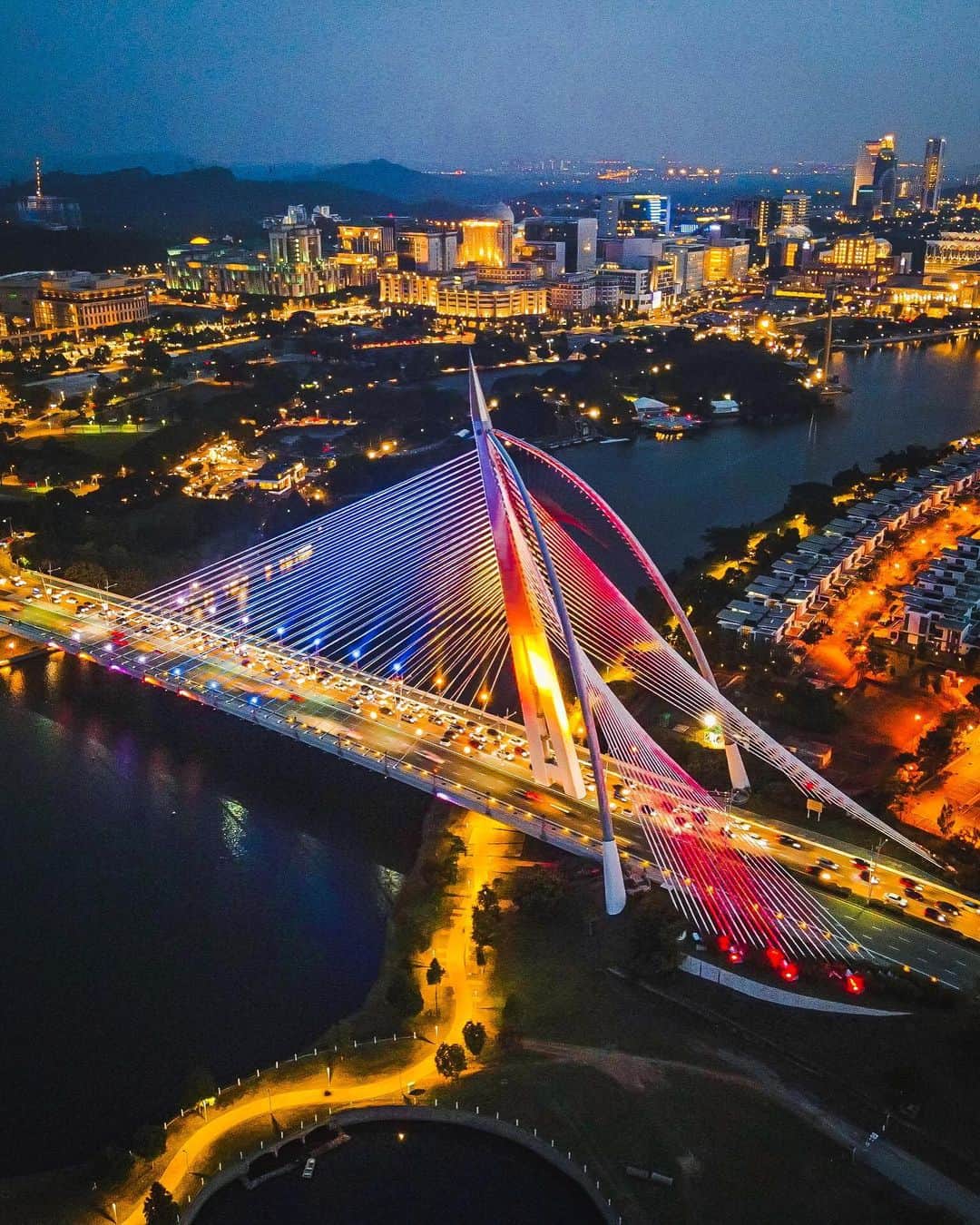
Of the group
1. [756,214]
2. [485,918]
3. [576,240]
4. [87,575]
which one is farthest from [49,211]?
[485,918]

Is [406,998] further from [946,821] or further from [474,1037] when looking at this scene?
[946,821]

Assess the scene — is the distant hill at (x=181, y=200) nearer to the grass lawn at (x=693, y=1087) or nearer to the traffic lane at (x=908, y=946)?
the traffic lane at (x=908, y=946)

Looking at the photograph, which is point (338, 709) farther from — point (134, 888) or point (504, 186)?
point (504, 186)

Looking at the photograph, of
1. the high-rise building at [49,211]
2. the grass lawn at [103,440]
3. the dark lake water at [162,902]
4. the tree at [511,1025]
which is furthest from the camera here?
the high-rise building at [49,211]

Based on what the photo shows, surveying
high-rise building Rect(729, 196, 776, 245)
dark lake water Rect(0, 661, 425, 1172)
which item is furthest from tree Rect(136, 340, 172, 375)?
high-rise building Rect(729, 196, 776, 245)

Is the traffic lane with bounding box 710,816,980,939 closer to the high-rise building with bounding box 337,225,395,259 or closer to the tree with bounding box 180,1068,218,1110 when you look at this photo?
the tree with bounding box 180,1068,218,1110

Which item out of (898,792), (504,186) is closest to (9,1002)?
(898,792)

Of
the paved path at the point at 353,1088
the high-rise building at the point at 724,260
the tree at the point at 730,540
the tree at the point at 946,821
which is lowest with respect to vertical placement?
the paved path at the point at 353,1088

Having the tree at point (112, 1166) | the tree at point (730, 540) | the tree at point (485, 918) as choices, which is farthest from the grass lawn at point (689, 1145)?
the tree at point (730, 540)
